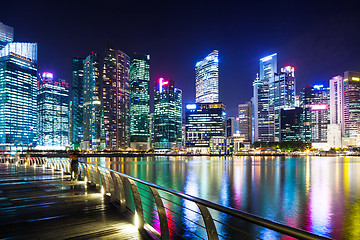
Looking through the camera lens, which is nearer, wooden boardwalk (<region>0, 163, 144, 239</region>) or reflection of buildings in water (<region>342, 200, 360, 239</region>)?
wooden boardwalk (<region>0, 163, 144, 239</region>)

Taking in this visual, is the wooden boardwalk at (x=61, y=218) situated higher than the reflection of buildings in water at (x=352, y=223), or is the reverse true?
the wooden boardwalk at (x=61, y=218)

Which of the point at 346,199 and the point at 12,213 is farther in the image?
the point at 346,199

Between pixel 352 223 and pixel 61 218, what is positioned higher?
pixel 61 218

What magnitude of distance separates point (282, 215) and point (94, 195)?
633 inches

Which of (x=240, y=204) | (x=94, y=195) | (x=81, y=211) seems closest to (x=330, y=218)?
(x=240, y=204)

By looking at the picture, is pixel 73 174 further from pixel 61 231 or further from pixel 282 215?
pixel 282 215

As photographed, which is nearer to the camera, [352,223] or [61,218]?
[61,218]

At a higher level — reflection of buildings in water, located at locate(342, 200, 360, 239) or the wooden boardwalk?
the wooden boardwalk

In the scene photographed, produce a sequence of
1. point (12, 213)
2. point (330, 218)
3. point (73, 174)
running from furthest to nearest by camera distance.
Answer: point (330, 218) → point (73, 174) → point (12, 213)

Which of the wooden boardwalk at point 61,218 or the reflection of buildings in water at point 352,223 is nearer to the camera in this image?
the wooden boardwalk at point 61,218

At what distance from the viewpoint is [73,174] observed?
55.4ft

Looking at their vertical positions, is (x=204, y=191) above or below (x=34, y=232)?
below

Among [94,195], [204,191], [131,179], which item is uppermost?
[131,179]

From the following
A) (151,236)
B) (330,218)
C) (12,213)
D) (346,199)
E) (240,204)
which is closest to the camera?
(151,236)
